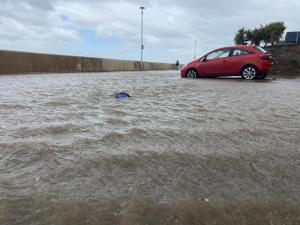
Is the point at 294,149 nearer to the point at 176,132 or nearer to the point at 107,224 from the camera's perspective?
the point at 176,132

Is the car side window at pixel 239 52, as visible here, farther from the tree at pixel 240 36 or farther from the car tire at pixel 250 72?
the tree at pixel 240 36

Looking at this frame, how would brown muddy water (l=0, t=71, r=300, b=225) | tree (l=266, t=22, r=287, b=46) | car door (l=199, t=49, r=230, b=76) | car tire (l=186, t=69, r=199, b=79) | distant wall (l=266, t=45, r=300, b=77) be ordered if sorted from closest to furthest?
brown muddy water (l=0, t=71, r=300, b=225) → car door (l=199, t=49, r=230, b=76) → car tire (l=186, t=69, r=199, b=79) → distant wall (l=266, t=45, r=300, b=77) → tree (l=266, t=22, r=287, b=46)

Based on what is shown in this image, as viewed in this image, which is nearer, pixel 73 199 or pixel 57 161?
pixel 73 199

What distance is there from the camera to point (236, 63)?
9742 mm

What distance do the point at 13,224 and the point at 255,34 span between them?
58.8m

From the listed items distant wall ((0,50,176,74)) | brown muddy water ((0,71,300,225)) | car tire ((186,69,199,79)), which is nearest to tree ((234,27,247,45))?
distant wall ((0,50,176,74))

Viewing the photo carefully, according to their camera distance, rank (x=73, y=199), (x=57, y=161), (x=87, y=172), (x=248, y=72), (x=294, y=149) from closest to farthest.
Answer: (x=73, y=199)
(x=87, y=172)
(x=57, y=161)
(x=294, y=149)
(x=248, y=72)

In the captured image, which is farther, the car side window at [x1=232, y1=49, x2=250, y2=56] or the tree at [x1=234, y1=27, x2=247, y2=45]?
the tree at [x1=234, y1=27, x2=247, y2=45]

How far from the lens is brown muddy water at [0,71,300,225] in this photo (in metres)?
1.13

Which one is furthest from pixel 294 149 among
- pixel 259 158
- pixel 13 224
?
pixel 13 224

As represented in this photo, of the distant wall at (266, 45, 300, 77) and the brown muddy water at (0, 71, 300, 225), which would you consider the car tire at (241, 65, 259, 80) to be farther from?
the brown muddy water at (0, 71, 300, 225)

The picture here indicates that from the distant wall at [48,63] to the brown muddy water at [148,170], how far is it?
11.0 m

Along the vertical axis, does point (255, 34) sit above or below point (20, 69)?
above

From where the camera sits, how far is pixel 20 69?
515 inches
